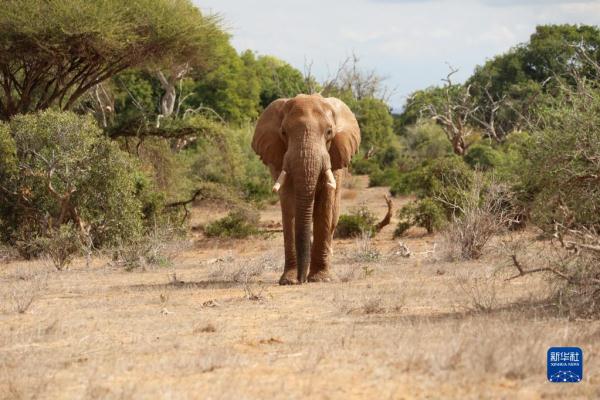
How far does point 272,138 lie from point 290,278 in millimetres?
1795

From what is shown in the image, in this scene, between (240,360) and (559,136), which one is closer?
(240,360)

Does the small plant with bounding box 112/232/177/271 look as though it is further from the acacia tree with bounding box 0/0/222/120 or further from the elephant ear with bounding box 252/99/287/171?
the acacia tree with bounding box 0/0/222/120

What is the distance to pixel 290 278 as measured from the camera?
12562mm

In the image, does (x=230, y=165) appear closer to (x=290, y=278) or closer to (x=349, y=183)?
(x=290, y=278)

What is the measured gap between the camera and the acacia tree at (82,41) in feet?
66.0

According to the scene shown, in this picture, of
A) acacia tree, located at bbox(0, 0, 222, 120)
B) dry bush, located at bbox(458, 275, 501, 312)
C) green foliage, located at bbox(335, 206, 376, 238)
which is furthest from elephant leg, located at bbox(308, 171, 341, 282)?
acacia tree, located at bbox(0, 0, 222, 120)

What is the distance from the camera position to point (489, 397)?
6.15m

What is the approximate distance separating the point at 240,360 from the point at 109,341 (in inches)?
65.1

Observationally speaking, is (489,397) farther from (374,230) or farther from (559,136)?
(374,230)

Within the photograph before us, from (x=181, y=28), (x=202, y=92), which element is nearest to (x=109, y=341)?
(x=181, y=28)

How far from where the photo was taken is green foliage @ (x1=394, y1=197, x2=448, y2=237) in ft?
66.5

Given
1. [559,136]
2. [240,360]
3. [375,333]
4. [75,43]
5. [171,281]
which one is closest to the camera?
[240,360]

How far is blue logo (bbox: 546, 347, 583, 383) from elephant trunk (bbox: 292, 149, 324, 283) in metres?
5.57

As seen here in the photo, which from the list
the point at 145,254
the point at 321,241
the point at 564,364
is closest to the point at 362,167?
the point at 145,254
